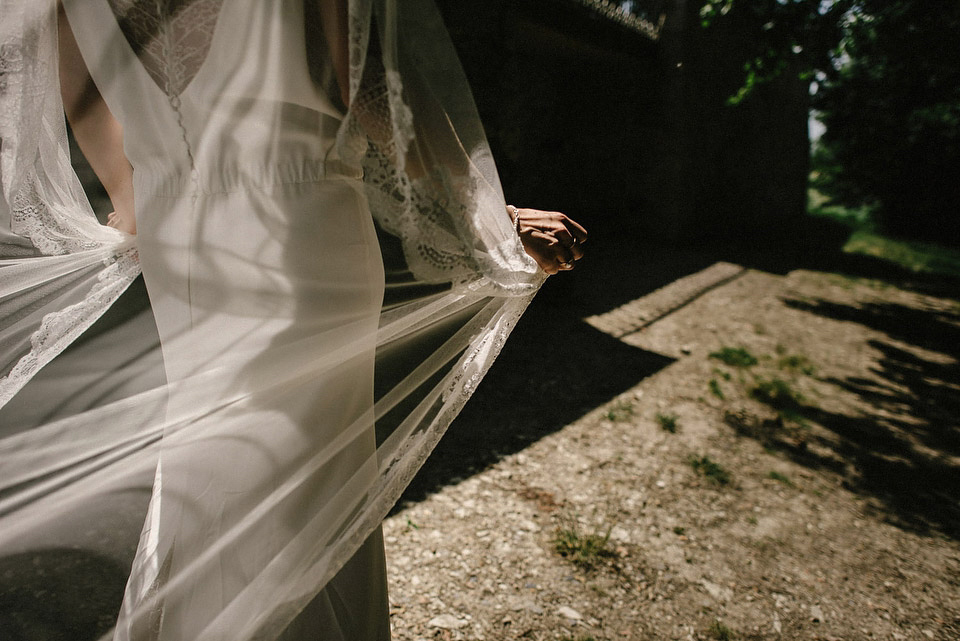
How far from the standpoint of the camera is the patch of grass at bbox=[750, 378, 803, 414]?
4.08 m

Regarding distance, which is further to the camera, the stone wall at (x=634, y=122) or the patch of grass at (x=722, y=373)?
the stone wall at (x=634, y=122)

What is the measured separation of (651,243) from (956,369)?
4.65 meters

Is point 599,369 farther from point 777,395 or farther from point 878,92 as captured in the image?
point 878,92

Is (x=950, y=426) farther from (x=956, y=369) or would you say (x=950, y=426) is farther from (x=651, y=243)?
(x=651, y=243)

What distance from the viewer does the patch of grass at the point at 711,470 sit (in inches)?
120

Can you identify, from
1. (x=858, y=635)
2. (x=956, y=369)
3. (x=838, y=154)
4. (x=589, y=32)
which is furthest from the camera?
(x=838, y=154)

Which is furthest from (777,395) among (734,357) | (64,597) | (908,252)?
(908,252)

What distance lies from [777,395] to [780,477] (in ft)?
4.21

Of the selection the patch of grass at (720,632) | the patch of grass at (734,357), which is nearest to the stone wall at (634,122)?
the patch of grass at (734,357)

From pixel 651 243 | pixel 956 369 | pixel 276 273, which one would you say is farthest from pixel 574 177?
pixel 276 273

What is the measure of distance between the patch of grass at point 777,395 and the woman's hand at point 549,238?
11.9 ft

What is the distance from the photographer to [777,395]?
424 centimetres

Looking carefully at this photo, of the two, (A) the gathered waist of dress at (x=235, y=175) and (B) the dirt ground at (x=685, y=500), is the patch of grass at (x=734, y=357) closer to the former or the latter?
(B) the dirt ground at (x=685, y=500)

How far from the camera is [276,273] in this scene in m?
0.99
